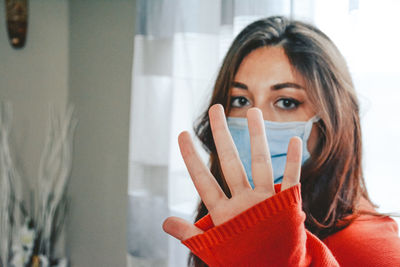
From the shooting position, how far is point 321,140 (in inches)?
35.8

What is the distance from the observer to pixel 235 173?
0.51 metres

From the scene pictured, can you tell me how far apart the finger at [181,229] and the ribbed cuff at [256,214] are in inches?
1.5

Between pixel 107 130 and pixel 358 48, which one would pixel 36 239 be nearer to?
pixel 107 130

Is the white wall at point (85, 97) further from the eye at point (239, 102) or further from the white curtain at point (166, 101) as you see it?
the eye at point (239, 102)

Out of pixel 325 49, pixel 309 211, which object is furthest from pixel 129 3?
pixel 309 211

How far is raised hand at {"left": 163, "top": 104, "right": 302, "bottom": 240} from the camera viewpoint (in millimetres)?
490

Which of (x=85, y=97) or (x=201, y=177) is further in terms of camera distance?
(x=85, y=97)

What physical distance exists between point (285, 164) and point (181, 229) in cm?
24

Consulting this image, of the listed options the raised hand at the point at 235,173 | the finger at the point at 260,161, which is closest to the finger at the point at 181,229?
the raised hand at the point at 235,173

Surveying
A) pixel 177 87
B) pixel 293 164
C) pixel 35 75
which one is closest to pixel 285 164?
pixel 293 164

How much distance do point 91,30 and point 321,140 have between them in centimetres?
158

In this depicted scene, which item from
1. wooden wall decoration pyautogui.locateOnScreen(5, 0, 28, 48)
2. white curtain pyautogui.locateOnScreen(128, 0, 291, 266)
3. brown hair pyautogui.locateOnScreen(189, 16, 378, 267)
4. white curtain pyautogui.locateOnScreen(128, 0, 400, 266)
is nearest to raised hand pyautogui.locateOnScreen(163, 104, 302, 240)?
brown hair pyautogui.locateOnScreen(189, 16, 378, 267)

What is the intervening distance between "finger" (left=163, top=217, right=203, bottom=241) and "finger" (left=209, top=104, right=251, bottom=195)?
8cm

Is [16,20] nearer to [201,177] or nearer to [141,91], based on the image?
[141,91]
